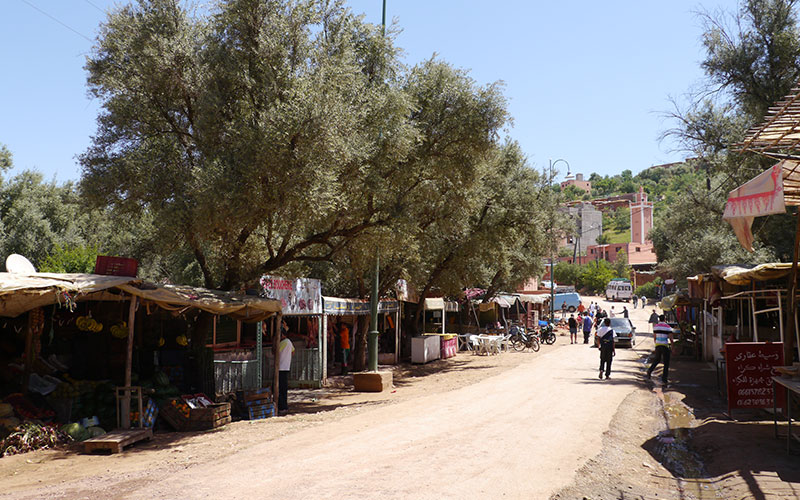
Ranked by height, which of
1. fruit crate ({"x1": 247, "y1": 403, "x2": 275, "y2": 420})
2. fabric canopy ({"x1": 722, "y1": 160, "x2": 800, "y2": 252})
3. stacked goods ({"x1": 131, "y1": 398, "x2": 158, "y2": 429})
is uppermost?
fabric canopy ({"x1": 722, "y1": 160, "x2": 800, "y2": 252})

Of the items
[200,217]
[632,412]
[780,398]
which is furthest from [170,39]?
[780,398]

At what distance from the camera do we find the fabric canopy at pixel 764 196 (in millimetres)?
8523

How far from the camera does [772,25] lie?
17.9 meters

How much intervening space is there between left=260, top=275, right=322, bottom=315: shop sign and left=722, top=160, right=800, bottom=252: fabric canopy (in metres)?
10.4

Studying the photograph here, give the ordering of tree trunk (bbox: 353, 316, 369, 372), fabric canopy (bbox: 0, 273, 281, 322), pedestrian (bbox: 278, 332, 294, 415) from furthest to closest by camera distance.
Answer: tree trunk (bbox: 353, 316, 369, 372) → pedestrian (bbox: 278, 332, 294, 415) → fabric canopy (bbox: 0, 273, 281, 322)

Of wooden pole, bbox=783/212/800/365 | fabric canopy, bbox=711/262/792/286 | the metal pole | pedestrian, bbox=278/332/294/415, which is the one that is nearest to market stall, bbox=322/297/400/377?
the metal pole

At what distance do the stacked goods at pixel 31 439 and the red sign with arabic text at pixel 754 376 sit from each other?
1190cm

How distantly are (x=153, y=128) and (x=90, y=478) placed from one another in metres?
8.82

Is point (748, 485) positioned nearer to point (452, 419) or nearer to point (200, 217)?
point (452, 419)

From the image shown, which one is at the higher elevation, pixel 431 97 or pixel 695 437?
pixel 431 97

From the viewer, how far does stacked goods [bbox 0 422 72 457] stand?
8.98 meters

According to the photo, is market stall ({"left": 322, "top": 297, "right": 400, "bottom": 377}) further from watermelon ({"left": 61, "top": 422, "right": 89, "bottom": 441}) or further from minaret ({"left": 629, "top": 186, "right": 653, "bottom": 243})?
minaret ({"left": 629, "top": 186, "right": 653, "bottom": 243})

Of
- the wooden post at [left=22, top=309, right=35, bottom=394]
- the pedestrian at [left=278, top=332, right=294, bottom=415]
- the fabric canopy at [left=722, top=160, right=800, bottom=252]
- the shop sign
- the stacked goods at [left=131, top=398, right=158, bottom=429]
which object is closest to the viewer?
the fabric canopy at [left=722, top=160, right=800, bottom=252]

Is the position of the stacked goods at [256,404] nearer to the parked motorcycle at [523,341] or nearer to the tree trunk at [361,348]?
the tree trunk at [361,348]
